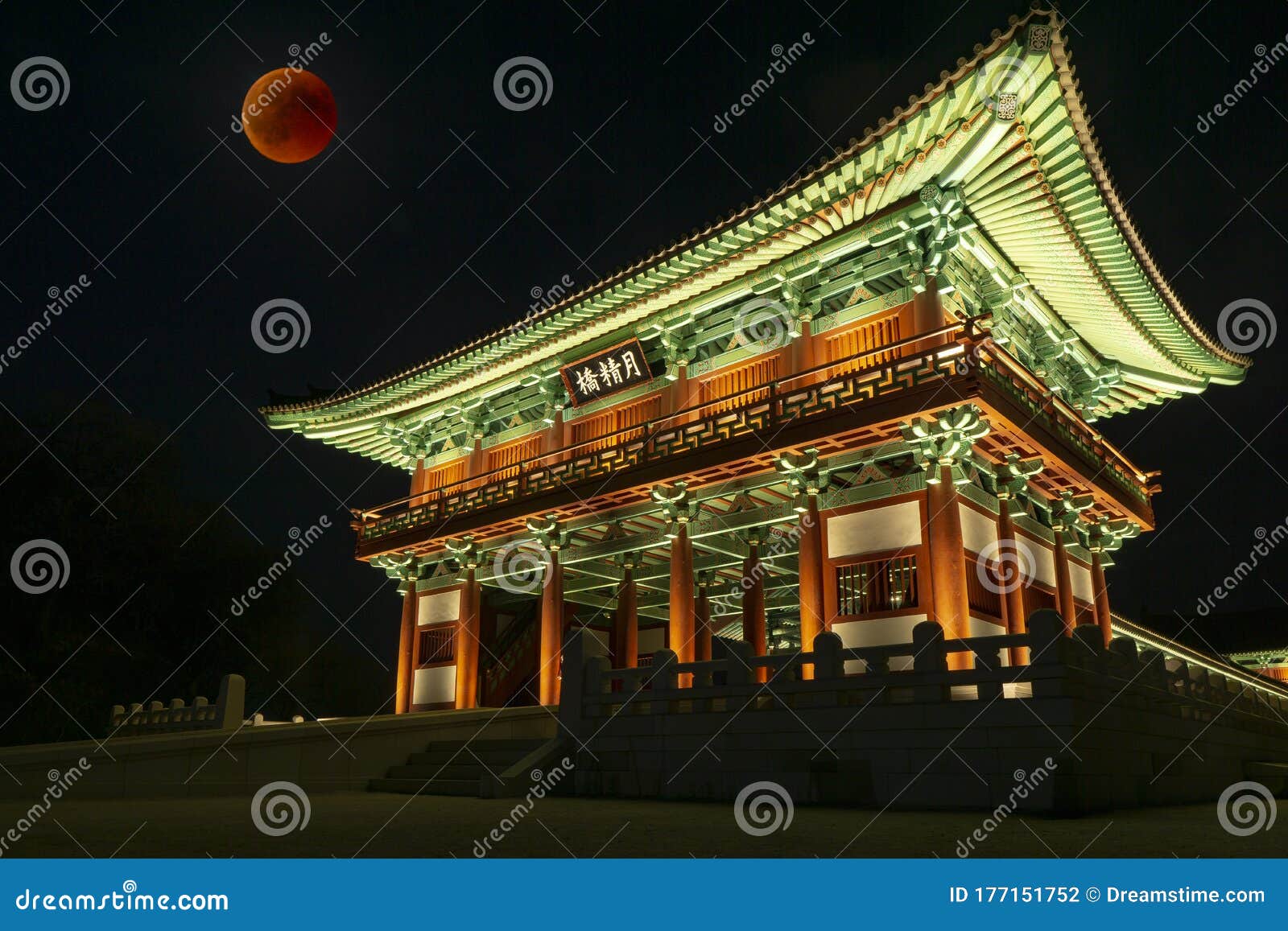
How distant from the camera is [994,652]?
35.0 ft

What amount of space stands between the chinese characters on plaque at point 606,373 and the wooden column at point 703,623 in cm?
556

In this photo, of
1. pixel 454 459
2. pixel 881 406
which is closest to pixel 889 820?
pixel 881 406

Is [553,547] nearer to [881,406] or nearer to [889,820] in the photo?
[881,406]

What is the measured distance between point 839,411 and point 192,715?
621 inches

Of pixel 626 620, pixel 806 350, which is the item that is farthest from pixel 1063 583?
pixel 626 620

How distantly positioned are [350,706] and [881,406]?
37749 millimetres

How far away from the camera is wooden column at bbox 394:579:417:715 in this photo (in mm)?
23766

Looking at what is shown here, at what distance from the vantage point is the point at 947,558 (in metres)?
14.6

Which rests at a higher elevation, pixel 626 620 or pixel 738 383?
pixel 738 383

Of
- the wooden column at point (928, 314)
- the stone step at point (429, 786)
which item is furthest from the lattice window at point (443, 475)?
the wooden column at point (928, 314)

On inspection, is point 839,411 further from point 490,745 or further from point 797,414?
point 490,745

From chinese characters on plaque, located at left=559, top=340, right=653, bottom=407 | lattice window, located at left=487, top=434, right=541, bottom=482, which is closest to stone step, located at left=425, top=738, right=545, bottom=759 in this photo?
lattice window, located at left=487, top=434, right=541, bottom=482

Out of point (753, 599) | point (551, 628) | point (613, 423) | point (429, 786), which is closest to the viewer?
point (429, 786)

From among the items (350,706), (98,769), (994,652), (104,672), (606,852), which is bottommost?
(606,852)
